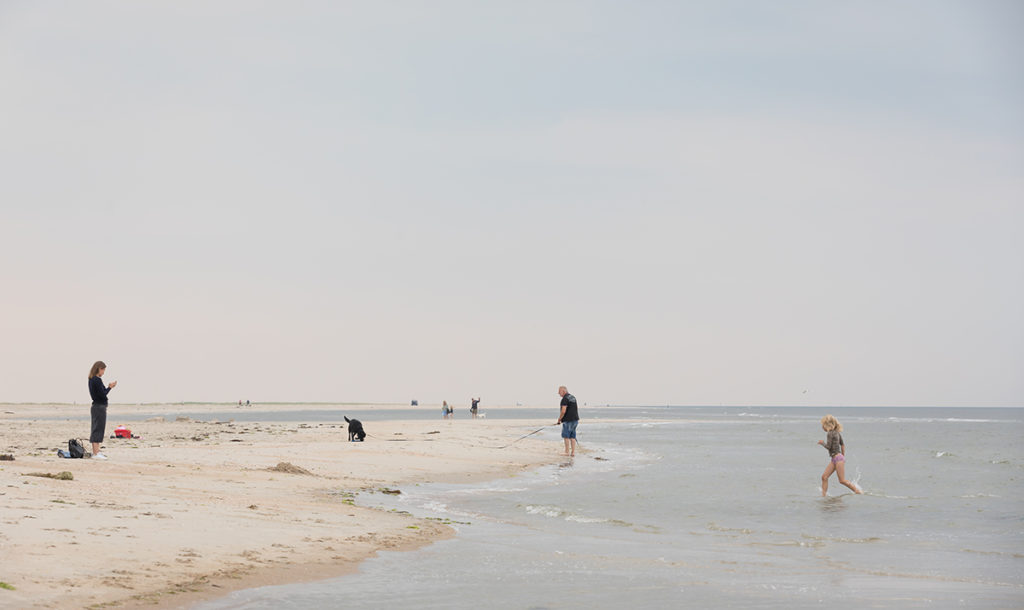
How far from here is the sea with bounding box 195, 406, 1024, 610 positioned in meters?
8.45

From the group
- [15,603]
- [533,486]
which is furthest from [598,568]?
[533,486]

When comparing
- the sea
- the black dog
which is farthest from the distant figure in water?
the black dog

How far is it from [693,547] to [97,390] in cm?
1222

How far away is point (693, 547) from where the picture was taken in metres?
11.9

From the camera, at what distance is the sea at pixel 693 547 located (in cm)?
845

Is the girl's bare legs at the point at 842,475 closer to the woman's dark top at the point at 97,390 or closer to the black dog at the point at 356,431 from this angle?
the woman's dark top at the point at 97,390

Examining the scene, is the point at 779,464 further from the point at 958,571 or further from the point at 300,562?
the point at 300,562

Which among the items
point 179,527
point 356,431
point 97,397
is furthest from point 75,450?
point 356,431

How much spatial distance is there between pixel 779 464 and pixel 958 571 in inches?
730

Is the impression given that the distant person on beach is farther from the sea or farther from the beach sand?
the sea

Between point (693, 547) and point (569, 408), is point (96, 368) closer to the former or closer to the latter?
point (693, 547)

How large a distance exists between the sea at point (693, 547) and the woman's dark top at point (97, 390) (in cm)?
583

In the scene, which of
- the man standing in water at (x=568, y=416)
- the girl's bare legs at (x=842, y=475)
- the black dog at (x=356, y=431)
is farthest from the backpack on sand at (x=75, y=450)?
the girl's bare legs at (x=842, y=475)

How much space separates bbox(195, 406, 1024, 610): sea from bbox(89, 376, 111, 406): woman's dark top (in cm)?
583
